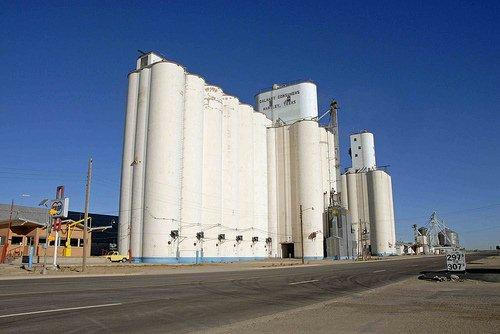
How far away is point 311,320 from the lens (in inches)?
374

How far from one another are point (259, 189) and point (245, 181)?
5.81 meters

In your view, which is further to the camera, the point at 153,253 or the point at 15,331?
the point at 153,253

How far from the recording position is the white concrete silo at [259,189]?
73.8m

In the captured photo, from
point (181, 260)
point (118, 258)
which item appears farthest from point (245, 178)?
point (118, 258)

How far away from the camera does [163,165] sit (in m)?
55.2

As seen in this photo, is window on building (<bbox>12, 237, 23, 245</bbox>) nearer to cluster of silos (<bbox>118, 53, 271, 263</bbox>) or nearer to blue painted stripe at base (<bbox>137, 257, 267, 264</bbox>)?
cluster of silos (<bbox>118, 53, 271, 263</bbox>)

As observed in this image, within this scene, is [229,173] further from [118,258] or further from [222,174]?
[118,258]

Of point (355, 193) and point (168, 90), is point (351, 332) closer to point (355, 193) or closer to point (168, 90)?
point (168, 90)

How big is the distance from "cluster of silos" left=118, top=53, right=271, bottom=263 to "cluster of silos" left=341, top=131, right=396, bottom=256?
4974 centimetres

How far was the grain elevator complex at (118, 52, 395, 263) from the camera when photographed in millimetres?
A: 55406

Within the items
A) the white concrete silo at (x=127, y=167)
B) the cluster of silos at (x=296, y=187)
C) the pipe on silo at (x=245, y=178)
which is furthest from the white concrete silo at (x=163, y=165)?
the cluster of silos at (x=296, y=187)

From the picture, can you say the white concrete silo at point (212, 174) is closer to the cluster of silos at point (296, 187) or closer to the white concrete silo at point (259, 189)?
the white concrete silo at point (259, 189)

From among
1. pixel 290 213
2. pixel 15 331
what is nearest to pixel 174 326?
pixel 15 331

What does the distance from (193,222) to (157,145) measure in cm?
1245
